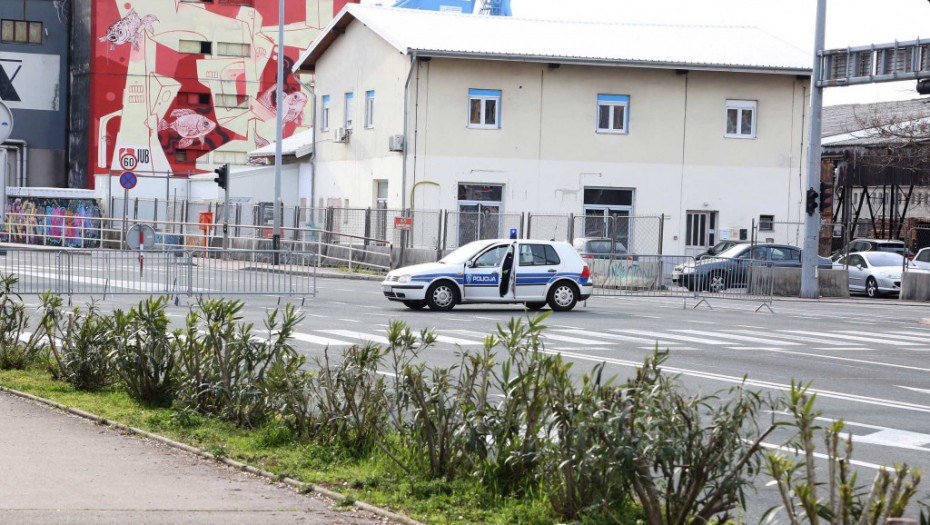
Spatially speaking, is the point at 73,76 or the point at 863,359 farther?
the point at 73,76

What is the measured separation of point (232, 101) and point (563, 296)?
153 ft

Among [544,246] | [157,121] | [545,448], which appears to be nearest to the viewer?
[545,448]

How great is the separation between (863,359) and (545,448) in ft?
38.0

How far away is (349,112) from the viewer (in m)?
44.9

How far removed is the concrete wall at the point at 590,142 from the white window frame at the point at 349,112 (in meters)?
2.70

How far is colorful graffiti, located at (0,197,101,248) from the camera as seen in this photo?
4878 centimetres

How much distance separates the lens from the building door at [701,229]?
41178 mm

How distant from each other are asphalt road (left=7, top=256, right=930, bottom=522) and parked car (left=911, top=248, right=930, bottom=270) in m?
8.34

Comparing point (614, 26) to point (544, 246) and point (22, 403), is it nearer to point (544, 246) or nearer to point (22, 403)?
point (544, 246)

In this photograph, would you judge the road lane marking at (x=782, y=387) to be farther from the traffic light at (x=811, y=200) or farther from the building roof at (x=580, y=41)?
the building roof at (x=580, y=41)

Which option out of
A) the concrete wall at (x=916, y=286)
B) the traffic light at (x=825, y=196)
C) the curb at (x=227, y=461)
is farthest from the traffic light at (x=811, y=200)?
the curb at (x=227, y=461)

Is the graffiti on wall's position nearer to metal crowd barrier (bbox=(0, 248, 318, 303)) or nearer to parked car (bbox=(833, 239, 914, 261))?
parked car (bbox=(833, 239, 914, 261))

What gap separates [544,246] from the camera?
23719mm

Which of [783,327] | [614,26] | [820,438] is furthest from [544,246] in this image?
[614,26]
